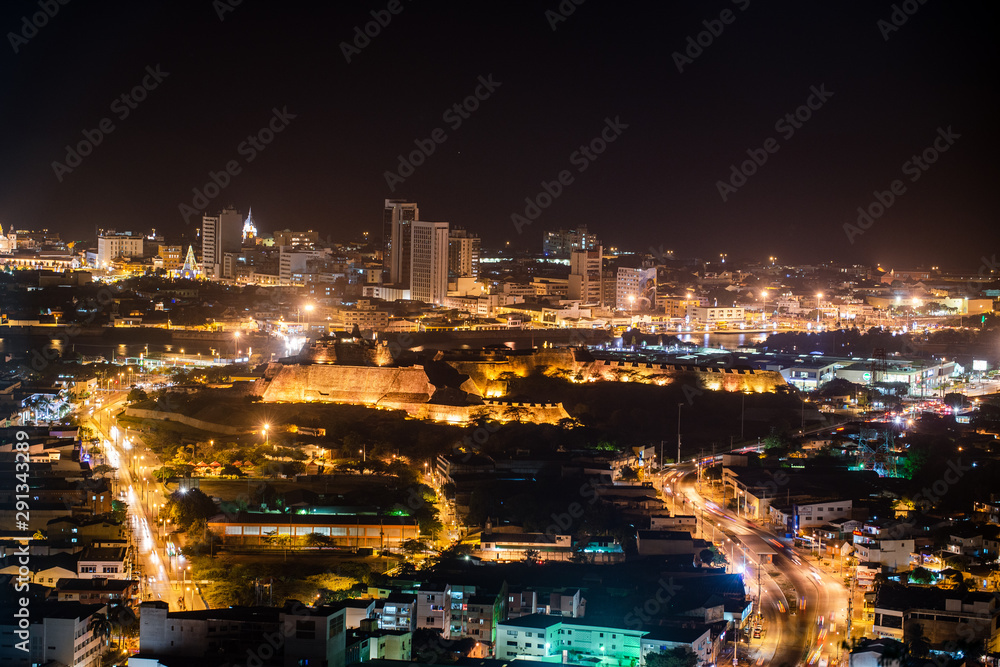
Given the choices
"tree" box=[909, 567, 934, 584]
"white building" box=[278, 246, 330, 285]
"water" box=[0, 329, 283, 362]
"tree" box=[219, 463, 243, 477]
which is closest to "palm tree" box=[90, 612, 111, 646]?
"tree" box=[219, 463, 243, 477]

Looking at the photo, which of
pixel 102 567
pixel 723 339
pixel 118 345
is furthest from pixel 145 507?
pixel 723 339

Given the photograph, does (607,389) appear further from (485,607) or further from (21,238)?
(21,238)

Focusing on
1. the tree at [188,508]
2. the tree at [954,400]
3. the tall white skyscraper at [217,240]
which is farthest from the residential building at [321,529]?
the tall white skyscraper at [217,240]

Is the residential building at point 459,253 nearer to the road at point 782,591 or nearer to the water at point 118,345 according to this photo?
the water at point 118,345

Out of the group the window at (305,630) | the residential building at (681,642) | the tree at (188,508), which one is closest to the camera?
the window at (305,630)

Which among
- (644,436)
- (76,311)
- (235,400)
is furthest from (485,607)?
(76,311)

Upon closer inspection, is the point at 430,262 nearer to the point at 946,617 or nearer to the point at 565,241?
the point at 565,241
